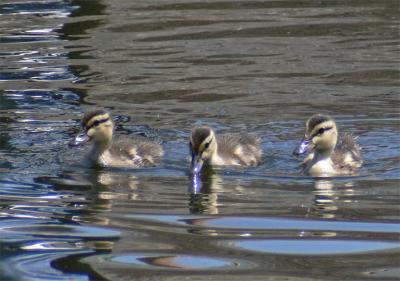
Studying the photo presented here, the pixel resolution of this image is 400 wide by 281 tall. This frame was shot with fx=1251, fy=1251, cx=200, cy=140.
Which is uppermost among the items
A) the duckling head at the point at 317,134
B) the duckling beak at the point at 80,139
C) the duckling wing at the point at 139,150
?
the duckling head at the point at 317,134

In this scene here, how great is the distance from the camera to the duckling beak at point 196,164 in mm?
8070

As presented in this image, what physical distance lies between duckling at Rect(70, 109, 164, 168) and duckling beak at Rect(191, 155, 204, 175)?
37 cm

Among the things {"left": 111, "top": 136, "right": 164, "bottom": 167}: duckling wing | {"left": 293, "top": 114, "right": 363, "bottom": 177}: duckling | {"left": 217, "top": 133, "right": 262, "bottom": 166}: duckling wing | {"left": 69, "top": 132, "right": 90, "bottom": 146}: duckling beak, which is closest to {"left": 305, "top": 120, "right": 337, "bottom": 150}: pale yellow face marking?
{"left": 293, "top": 114, "right": 363, "bottom": 177}: duckling

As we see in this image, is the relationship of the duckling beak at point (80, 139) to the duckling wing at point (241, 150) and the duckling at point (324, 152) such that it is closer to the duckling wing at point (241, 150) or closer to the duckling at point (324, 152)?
the duckling wing at point (241, 150)

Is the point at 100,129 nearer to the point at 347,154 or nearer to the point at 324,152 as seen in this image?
the point at 324,152

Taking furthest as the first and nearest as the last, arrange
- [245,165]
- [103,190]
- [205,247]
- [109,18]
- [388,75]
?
[109,18]
[388,75]
[245,165]
[103,190]
[205,247]

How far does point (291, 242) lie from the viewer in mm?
5941

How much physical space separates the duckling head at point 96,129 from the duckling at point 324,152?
137cm

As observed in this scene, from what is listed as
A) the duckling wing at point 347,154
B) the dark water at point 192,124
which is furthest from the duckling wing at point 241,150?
the duckling wing at point 347,154

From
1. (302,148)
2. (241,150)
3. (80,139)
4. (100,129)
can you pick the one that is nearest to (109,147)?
(100,129)

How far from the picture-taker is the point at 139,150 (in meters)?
8.46

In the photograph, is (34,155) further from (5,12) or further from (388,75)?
(5,12)

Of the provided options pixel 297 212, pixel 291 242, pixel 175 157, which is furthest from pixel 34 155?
pixel 291 242

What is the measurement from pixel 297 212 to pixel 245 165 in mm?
1715
